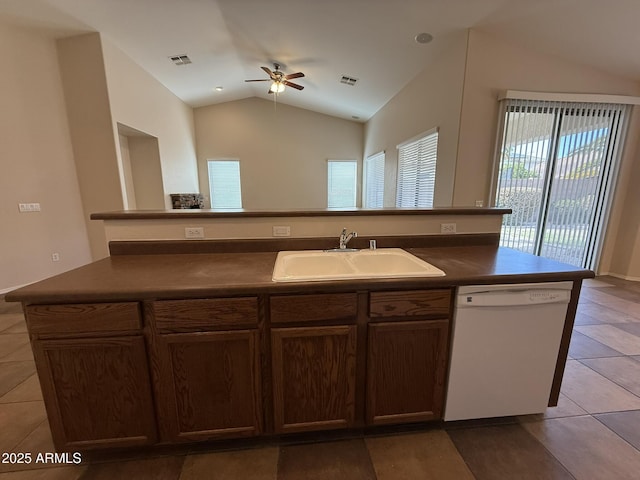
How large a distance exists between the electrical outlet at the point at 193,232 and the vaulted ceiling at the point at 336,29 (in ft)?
8.88

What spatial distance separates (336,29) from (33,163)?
401 cm

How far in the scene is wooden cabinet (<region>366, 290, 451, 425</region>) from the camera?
127cm

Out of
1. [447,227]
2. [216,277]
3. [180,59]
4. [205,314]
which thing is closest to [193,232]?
[216,277]

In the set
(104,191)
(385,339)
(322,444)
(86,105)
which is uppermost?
(86,105)

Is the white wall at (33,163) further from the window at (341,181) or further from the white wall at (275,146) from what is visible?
the window at (341,181)

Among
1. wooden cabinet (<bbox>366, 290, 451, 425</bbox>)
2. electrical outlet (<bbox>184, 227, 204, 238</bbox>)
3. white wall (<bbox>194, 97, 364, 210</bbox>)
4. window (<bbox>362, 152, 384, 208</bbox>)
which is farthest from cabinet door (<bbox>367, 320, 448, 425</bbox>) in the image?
white wall (<bbox>194, 97, 364, 210</bbox>)

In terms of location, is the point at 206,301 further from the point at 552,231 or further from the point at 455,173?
the point at 552,231

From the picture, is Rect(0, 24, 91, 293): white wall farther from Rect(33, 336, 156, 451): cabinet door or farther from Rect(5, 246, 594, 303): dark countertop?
Rect(33, 336, 156, 451): cabinet door

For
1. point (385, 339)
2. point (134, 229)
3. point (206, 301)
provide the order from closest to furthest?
point (206, 301), point (385, 339), point (134, 229)

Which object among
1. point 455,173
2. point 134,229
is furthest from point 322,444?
point 455,173

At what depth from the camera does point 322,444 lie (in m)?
1.40

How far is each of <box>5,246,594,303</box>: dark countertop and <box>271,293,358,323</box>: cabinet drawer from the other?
4 cm

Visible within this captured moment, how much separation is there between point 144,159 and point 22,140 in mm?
1696

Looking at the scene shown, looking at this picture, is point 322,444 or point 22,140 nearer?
point 322,444
